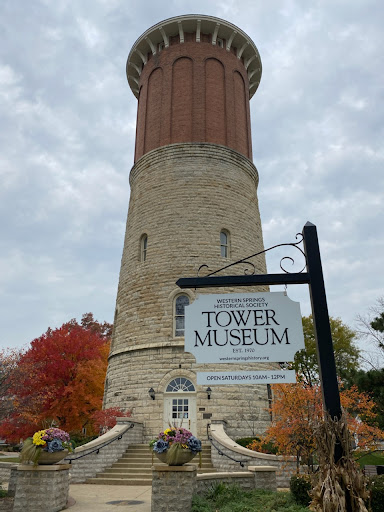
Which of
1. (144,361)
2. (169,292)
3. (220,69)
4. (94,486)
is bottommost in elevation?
(94,486)

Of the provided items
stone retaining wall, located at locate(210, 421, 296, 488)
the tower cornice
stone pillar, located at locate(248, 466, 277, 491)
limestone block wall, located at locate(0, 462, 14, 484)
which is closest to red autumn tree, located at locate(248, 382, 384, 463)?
stone retaining wall, located at locate(210, 421, 296, 488)

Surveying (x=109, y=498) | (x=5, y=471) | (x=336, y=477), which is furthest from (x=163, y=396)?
(x=336, y=477)

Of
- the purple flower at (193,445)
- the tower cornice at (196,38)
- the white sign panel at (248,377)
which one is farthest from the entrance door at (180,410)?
the tower cornice at (196,38)

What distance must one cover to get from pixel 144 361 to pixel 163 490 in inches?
370

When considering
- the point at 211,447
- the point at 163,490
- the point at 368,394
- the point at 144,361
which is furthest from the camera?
the point at 144,361

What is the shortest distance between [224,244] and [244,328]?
14.8 metres

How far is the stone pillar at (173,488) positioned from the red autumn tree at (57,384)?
1185 cm

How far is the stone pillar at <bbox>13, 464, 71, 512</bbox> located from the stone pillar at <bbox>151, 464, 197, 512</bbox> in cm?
202

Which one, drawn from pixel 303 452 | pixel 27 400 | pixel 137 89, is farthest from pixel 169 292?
pixel 137 89

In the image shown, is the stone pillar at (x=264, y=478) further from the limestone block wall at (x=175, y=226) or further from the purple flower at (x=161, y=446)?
the limestone block wall at (x=175, y=226)

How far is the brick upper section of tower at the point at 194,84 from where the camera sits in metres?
22.8

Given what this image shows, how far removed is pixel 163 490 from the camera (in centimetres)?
812

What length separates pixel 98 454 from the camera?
13.9 meters

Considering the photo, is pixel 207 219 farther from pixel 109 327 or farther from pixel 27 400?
pixel 109 327
